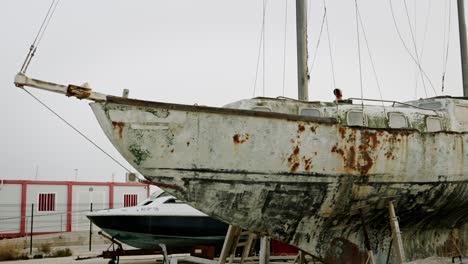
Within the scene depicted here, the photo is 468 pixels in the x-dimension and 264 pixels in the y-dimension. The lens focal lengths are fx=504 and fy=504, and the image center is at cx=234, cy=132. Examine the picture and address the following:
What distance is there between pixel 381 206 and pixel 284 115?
252cm

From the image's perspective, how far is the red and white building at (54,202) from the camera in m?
23.6

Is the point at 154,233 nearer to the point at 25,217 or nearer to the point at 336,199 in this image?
the point at 336,199

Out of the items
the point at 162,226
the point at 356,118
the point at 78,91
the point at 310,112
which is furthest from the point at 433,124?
the point at 162,226

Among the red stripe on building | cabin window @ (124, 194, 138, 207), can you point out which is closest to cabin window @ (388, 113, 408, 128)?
the red stripe on building

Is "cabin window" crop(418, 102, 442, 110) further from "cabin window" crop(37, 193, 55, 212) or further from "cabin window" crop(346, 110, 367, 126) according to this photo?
"cabin window" crop(37, 193, 55, 212)

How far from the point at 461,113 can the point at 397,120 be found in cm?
177

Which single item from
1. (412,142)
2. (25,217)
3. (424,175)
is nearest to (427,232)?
(424,175)

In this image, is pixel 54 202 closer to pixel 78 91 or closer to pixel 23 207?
pixel 23 207

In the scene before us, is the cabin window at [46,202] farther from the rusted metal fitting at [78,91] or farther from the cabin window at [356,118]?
the cabin window at [356,118]

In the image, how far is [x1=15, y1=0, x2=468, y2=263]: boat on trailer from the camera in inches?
277

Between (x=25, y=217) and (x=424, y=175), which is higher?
(x=424, y=175)

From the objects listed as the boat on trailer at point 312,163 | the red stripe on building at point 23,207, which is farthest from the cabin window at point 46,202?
the boat on trailer at point 312,163

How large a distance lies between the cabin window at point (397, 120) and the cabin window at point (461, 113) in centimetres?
143

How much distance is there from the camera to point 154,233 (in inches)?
515
